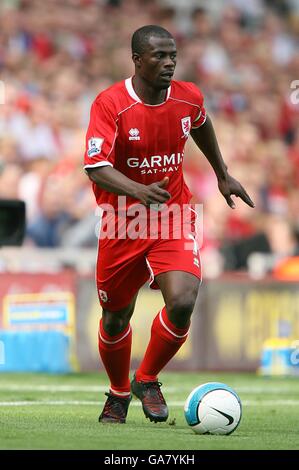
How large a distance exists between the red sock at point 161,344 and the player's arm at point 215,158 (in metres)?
0.95

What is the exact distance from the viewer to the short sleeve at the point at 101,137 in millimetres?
7770

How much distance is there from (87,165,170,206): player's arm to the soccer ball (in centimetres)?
124

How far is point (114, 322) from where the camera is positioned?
834 cm

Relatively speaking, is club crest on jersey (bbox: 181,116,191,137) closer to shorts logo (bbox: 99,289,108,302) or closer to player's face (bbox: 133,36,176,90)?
player's face (bbox: 133,36,176,90)

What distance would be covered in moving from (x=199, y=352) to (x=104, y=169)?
6.28 m

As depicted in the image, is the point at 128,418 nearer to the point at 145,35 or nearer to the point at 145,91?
the point at 145,91

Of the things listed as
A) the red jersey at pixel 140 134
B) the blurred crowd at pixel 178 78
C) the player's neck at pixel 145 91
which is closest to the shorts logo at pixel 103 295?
the red jersey at pixel 140 134

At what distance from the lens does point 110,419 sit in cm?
827

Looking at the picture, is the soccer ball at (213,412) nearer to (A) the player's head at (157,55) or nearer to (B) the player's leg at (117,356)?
(B) the player's leg at (117,356)

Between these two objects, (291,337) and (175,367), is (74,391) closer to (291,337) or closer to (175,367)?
(175,367)

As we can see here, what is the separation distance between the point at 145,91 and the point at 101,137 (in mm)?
486

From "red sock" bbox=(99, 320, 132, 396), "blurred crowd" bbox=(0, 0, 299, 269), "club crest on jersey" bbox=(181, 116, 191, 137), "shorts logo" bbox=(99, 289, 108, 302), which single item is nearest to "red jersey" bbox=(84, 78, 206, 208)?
"club crest on jersey" bbox=(181, 116, 191, 137)

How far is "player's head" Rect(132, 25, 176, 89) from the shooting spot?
25.9 ft
